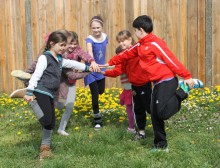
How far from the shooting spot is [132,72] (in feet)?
18.1

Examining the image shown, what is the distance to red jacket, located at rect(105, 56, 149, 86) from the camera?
5406 mm

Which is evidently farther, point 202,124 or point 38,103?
point 202,124

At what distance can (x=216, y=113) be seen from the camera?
6676 mm

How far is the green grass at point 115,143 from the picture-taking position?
4.64m

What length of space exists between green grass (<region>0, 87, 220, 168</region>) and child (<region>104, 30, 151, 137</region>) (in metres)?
0.27

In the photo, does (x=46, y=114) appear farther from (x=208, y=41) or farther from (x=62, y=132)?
(x=208, y=41)

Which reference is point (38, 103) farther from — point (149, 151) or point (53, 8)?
point (53, 8)

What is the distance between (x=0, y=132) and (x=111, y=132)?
1887mm

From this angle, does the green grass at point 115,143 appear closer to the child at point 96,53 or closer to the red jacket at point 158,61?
the child at point 96,53

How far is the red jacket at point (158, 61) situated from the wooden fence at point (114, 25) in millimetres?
3784

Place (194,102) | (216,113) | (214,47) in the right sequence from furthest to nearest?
(214,47), (194,102), (216,113)

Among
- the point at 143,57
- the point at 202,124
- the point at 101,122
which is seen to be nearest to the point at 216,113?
the point at 202,124

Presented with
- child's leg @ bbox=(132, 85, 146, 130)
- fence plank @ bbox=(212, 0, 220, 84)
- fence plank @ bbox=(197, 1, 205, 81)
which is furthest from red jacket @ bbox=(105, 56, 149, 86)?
Answer: fence plank @ bbox=(212, 0, 220, 84)

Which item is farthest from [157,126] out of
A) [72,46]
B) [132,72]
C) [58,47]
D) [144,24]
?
[72,46]
